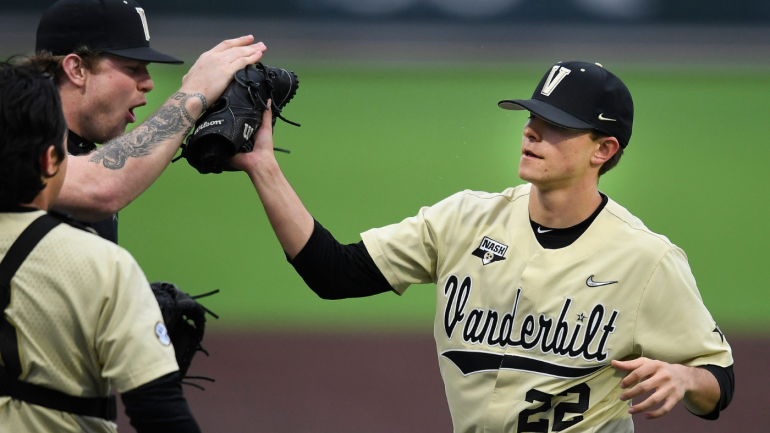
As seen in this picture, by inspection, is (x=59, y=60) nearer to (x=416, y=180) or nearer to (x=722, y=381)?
(x=722, y=381)

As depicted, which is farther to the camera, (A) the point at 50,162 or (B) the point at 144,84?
(B) the point at 144,84

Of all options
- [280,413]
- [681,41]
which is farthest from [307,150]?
[681,41]

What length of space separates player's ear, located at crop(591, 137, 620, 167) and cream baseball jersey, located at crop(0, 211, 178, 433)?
1.44m

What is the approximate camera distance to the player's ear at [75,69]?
244cm

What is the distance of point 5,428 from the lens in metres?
1.59

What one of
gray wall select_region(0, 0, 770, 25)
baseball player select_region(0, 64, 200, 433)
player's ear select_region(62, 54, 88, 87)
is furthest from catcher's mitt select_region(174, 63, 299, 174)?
gray wall select_region(0, 0, 770, 25)

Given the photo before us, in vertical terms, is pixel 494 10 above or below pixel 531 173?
below

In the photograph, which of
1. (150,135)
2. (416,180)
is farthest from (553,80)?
(416,180)

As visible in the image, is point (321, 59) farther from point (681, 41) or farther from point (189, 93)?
point (189, 93)

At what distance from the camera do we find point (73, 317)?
157cm

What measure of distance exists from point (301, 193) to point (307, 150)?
922mm

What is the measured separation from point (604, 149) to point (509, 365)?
2.37 feet

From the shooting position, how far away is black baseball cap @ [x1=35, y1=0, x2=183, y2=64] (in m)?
2.45

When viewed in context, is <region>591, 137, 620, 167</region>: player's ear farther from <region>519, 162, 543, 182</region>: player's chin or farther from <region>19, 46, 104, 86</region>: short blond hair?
<region>19, 46, 104, 86</region>: short blond hair
